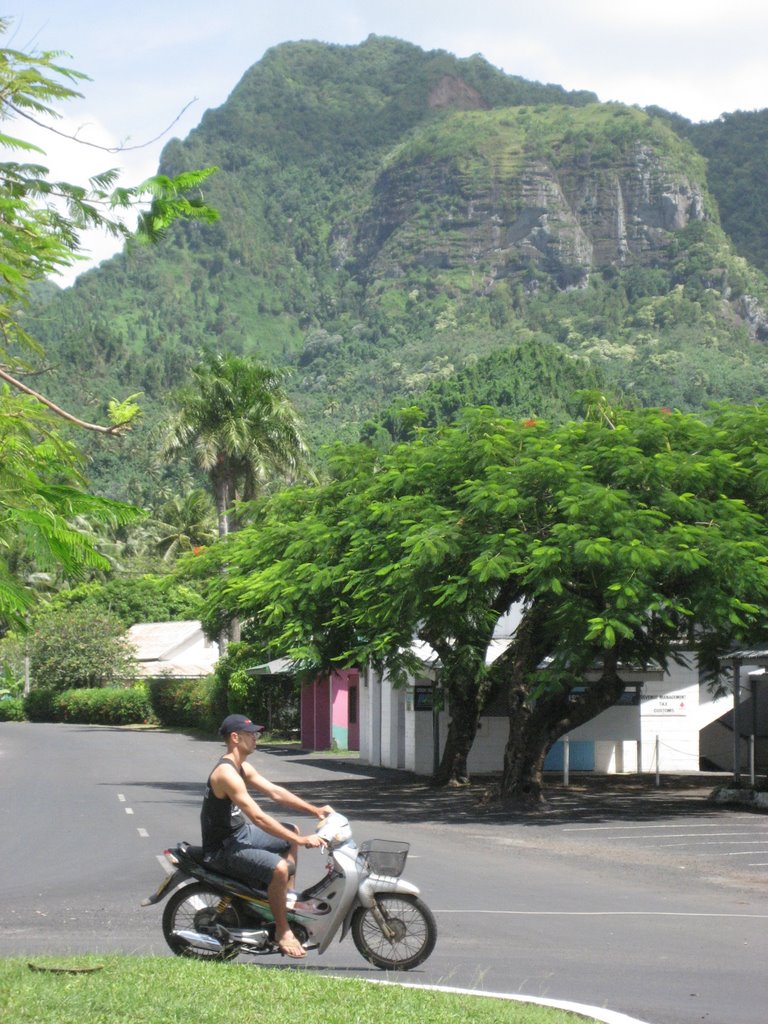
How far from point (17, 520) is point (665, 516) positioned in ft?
54.3

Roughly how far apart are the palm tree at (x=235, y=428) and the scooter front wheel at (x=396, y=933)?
44.5 m

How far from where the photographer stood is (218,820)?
9.69 metres

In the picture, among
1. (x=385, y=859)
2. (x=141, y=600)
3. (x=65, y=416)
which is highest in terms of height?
(x=141, y=600)

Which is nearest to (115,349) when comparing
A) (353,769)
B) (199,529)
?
(199,529)

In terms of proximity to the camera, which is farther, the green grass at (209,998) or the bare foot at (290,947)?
the bare foot at (290,947)

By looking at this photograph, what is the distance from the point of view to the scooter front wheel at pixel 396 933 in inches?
391

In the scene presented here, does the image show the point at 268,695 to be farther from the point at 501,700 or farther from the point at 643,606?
the point at 643,606

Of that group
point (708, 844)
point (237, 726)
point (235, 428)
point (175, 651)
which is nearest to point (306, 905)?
point (237, 726)

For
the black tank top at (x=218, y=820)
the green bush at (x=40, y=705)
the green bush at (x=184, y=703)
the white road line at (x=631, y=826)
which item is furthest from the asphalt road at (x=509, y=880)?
the green bush at (x=40, y=705)

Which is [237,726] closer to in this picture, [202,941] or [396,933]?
[202,941]

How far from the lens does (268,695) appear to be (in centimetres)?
5219

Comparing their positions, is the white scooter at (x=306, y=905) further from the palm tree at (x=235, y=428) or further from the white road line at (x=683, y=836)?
the palm tree at (x=235, y=428)

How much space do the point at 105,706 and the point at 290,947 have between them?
6126 centimetres

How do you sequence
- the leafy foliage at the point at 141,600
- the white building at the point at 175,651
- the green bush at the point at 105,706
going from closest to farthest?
the green bush at the point at 105,706 → the white building at the point at 175,651 → the leafy foliage at the point at 141,600
